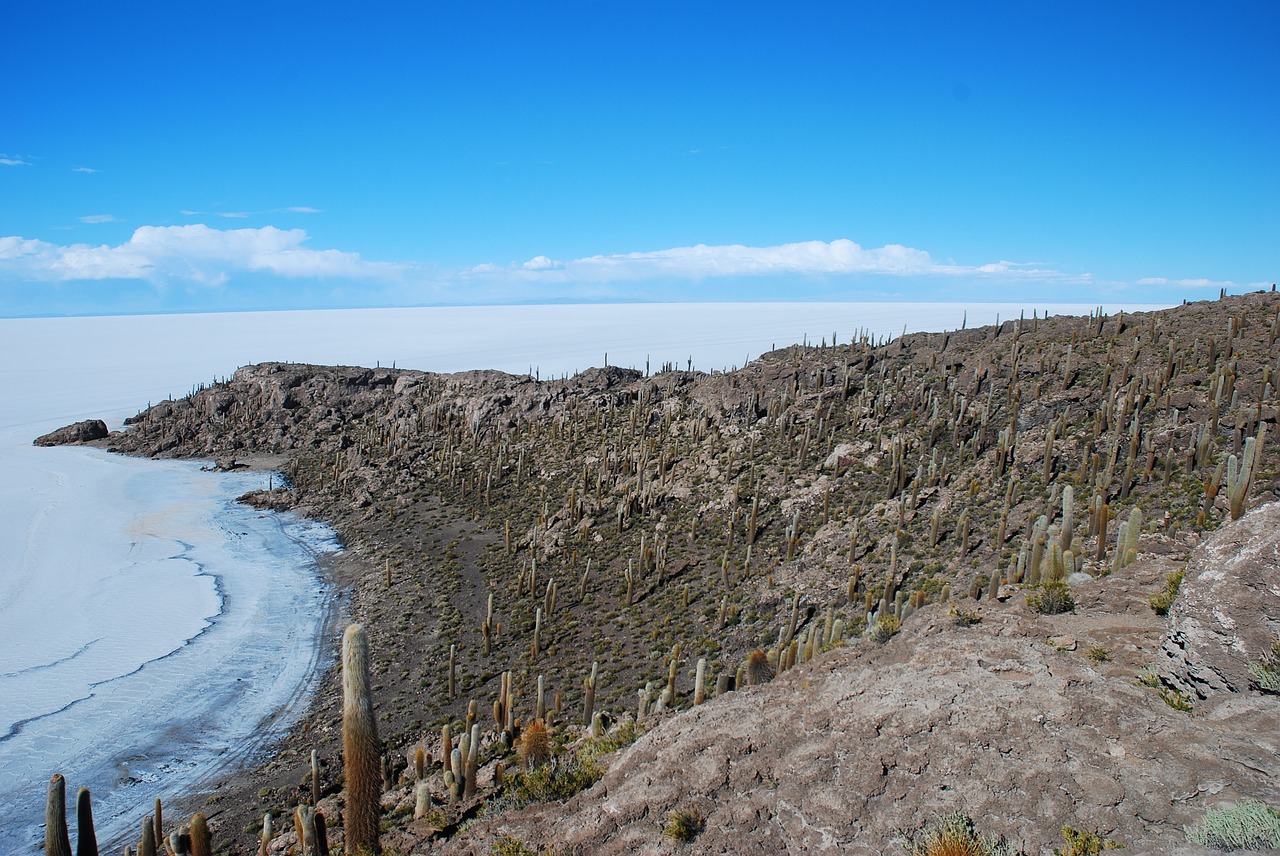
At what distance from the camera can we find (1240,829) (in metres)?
5.82

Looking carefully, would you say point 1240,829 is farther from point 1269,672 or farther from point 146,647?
point 146,647

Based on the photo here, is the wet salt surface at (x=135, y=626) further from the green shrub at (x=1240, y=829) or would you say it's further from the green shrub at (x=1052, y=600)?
the green shrub at (x=1240, y=829)

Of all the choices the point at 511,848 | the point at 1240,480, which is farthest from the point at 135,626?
the point at 1240,480

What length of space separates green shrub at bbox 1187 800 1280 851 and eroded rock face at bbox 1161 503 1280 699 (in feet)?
7.21

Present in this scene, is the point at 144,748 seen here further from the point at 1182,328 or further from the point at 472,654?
the point at 1182,328

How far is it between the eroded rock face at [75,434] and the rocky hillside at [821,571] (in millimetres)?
7897

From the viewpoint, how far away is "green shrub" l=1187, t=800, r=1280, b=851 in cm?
570

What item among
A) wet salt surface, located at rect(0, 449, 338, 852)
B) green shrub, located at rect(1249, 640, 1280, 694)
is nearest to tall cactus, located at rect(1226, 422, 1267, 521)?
green shrub, located at rect(1249, 640, 1280, 694)

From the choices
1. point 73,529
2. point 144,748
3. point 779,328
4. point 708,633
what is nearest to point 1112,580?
point 708,633

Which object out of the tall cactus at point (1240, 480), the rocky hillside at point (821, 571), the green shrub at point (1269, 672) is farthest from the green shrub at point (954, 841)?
the tall cactus at point (1240, 480)

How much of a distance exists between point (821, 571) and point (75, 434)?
67.7 metres

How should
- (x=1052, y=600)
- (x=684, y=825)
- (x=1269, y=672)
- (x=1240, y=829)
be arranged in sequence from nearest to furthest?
1. (x=1240, y=829)
2. (x=1269, y=672)
3. (x=684, y=825)
4. (x=1052, y=600)

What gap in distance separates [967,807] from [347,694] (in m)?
8.45

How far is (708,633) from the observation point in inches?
917
